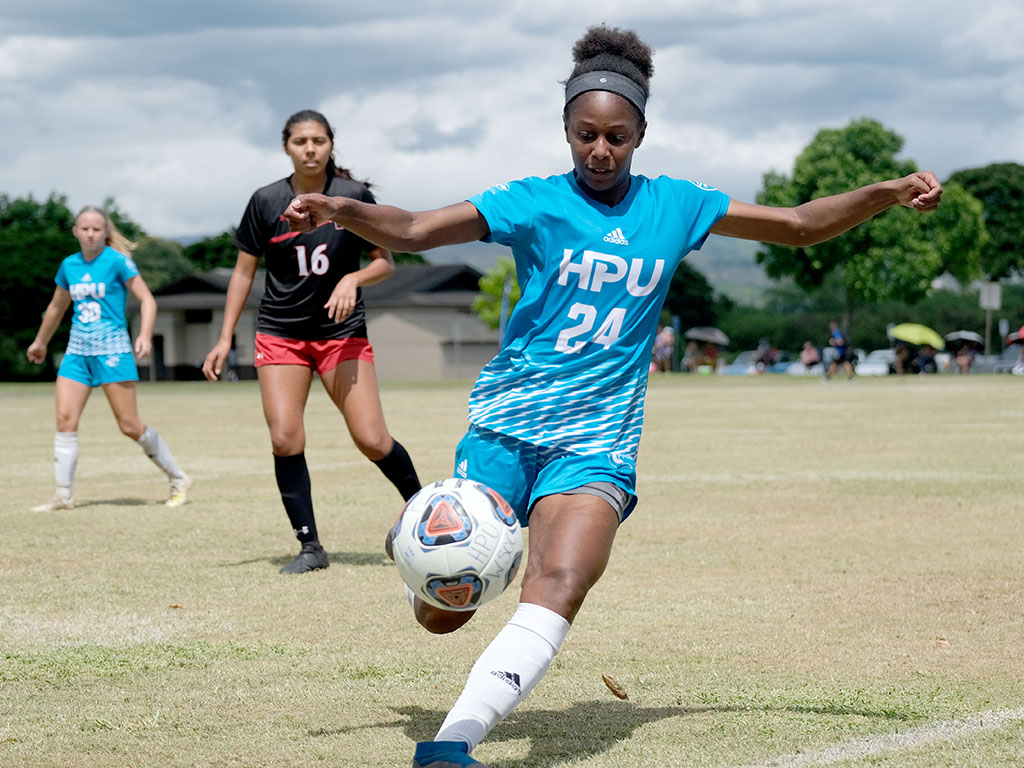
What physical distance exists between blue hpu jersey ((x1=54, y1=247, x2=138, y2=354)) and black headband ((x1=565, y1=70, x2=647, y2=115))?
7.22 meters

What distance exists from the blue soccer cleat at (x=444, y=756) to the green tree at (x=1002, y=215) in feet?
320

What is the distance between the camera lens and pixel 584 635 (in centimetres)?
600

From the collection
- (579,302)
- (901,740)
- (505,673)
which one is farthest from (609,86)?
(901,740)

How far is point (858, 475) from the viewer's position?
43.1 ft

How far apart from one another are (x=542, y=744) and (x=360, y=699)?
86cm

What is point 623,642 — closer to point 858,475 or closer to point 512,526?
point 512,526

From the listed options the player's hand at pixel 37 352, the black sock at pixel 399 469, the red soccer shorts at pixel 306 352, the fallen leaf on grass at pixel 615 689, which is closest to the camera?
the fallen leaf on grass at pixel 615 689

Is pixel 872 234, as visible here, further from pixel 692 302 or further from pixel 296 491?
pixel 296 491

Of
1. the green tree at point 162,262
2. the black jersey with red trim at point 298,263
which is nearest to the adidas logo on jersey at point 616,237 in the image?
the black jersey with red trim at point 298,263

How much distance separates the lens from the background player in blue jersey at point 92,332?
10.8 m

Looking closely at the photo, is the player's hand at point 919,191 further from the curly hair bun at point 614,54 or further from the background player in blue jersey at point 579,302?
the curly hair bun at point 614,54

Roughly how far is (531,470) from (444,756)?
3.54 feet

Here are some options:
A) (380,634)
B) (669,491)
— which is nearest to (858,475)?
(669,491)

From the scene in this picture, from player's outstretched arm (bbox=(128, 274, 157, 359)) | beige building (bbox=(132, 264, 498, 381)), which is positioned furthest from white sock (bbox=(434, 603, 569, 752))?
beige building (bbox=(132, 264, 498, 381))
